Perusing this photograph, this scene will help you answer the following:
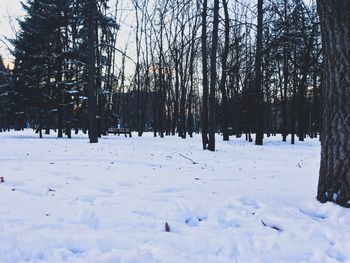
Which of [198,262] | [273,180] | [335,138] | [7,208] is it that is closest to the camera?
[198,262]

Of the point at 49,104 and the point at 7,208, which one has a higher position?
the point at 49,104

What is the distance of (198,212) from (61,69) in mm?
21055

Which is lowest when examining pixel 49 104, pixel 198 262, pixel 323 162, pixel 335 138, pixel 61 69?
pixel 198 262

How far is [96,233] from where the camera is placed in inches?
137

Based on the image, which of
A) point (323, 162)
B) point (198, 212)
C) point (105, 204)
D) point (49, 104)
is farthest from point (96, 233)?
point (49, 104)

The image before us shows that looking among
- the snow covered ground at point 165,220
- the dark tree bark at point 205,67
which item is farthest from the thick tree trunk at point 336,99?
the dark tree bark at point 205,67

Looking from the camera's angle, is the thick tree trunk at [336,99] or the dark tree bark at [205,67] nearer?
the thick tree trunk at [336,99]

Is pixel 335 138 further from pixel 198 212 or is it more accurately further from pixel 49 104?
pixel 49 104

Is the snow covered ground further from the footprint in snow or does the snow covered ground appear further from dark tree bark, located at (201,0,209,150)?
dark tree bark, located at (201,0,209,150)

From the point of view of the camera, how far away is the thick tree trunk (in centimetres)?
430

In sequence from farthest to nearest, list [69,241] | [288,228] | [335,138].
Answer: [335,138] → [288,228] → [69,241]

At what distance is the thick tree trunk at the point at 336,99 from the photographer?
4297 mm

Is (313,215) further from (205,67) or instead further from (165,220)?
(205,67)

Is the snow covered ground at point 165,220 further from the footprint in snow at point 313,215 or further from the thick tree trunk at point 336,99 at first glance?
the thick tree trunk at point 336,99
